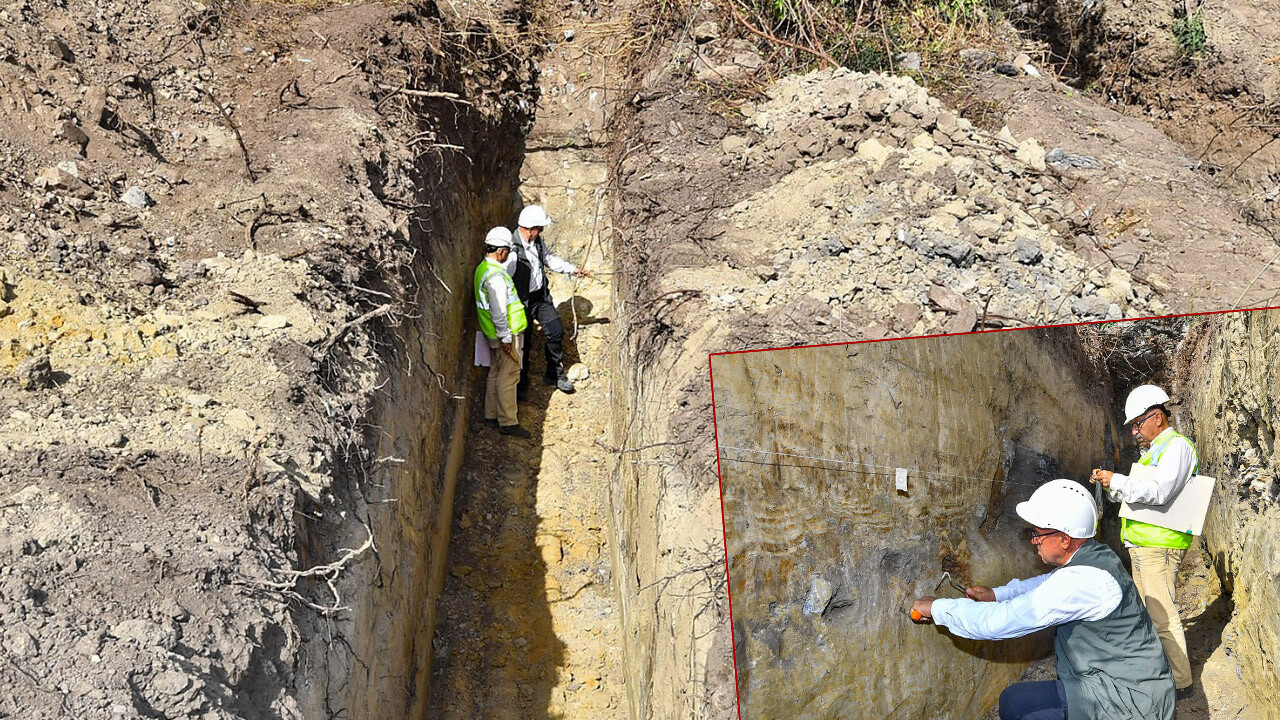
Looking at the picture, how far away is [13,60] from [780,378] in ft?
18.7

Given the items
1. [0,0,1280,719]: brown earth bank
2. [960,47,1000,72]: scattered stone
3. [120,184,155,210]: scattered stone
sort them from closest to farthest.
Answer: [0,0,1280,719]: brown earth bank < [120,184,155,210]: scattered stone < [960,47,1000,72]: scattered stone

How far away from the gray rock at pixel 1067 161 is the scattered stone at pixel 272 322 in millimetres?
5616

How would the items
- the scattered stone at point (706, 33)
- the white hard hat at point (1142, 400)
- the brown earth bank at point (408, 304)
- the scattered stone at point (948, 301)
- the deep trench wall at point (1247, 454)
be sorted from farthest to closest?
the scattered stone at point (706, 33) < the scattered stone at point (948, 301) < the brown earth bank at point (408, 304) < the white hard hat at point (1142, 400) < the deep trench wall at point (1247, 454)

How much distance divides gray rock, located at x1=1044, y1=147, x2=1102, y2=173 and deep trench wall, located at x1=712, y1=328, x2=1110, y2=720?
4.57 m

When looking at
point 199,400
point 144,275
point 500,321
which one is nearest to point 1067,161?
point 500,321

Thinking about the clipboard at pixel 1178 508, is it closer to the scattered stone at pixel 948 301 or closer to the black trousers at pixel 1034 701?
the black trousers at pixel 1034 701

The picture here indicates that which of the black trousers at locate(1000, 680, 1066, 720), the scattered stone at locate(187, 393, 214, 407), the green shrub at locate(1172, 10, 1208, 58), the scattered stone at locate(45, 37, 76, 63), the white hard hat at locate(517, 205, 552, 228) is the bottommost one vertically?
the black trousers at locate(1000, 680, 1066, 720)

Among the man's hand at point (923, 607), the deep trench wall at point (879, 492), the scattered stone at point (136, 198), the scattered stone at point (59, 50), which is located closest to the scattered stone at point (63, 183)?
the scattered stone at point (136, 198)

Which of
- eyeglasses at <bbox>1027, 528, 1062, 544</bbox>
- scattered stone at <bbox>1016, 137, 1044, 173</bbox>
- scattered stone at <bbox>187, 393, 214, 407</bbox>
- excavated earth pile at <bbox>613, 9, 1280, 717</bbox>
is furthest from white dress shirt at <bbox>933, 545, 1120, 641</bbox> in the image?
scattered stone at <bbox>1016, 137, 1044, 173</bbox>

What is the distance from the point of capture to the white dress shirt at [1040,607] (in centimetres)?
318

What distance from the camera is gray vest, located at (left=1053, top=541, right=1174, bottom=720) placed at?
3.27 meters

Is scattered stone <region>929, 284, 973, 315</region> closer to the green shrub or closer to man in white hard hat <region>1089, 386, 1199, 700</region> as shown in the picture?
man in white hard hat <region>1089, 386, 1199, 700</region>

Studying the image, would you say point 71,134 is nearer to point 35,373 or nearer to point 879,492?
point 35,373

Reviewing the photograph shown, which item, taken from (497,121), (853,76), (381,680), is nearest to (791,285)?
(853,76)
